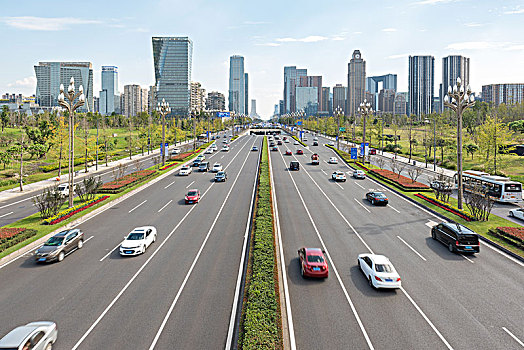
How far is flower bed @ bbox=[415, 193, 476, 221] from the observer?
30.2m

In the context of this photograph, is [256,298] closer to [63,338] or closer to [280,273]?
[280,273]

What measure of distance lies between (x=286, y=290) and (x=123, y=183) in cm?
3224

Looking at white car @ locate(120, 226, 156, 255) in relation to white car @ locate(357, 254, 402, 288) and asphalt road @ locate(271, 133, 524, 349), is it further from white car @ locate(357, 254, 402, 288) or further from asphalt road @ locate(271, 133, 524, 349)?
white car @ locate(357, 254, 402, 288)

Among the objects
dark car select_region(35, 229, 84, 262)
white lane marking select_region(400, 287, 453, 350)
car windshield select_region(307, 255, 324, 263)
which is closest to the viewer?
white lane marking select_region(400, 287, 453, 350)

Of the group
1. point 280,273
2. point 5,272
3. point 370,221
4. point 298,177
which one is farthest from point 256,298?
point 298,177

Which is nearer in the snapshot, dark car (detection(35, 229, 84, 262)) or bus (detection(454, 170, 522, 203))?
dark car (detection(35, 229, 84, 262))

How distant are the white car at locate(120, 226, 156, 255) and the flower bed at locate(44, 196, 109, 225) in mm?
9124

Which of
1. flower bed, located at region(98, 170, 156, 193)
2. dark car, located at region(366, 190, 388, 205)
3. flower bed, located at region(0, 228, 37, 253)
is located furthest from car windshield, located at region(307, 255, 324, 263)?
flower bed, located at region(98, 170, 156, 193)

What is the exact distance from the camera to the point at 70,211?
31.6 meters

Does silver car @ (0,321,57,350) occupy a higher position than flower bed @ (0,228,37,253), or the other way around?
flower bed @ (0,228,37,253)

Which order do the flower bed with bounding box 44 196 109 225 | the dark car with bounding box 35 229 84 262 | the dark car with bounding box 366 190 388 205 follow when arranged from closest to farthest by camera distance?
the dark car with bounding box 35 229 84 262, the flower bed with bounding box 44 196 109 225, the dark car with bounding box 366 190 388 205

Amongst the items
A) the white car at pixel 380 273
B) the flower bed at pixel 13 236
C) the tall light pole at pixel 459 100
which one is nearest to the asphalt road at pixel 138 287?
the flower bed at pixel 13 236

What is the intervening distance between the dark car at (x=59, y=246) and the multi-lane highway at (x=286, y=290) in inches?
20.9

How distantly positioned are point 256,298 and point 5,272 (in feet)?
48.0
